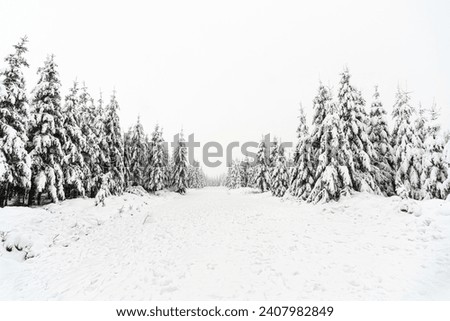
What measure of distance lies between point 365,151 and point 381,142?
321cm

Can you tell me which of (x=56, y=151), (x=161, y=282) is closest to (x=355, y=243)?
(x=161, y=282)

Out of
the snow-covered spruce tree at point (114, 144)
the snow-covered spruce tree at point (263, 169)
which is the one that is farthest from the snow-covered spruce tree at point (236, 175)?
the snow-covered spruce tree at point (114, 144)

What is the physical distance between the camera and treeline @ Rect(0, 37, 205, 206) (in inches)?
557

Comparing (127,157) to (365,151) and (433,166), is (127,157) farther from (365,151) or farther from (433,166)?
(433,166)

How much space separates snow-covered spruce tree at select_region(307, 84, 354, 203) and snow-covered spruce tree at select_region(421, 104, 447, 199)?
7797 millimetres

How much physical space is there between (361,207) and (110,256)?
12.5 metres

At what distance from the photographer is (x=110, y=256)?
870cm

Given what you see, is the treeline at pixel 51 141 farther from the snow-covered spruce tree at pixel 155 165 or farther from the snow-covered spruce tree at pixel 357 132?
the snow-covered spruce tree at pixel 357 132

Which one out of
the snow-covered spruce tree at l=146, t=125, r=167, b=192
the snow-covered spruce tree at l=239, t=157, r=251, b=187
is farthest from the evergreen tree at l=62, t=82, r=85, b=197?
the snow-covered spruce tree at l=239, t=157, r=251, b=187

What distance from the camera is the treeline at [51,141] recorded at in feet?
46.4

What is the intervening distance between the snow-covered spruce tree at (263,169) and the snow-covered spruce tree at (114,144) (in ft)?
80.6

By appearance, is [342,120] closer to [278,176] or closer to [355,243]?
[355,243]

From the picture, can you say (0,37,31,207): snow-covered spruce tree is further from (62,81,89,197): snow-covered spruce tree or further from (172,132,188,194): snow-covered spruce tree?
(172,132,188,194): snow-covered spruce tree

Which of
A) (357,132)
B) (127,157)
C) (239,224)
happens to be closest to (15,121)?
(239,224)
